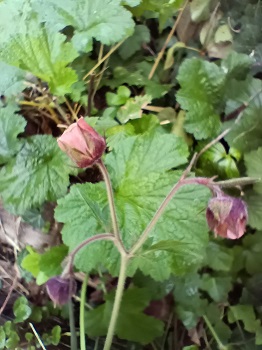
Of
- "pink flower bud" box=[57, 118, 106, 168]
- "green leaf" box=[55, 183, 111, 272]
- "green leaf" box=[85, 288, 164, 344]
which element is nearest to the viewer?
"pink flower bud" box=[57, 118, 106, 168]

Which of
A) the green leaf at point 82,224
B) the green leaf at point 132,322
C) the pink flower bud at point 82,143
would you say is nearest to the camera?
the pink flower bud at point 82,143

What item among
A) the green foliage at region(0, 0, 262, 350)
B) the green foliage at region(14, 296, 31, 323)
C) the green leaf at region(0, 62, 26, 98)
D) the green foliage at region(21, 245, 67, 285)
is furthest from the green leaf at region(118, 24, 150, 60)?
the green foliage at region(14, 296, 31, 323)

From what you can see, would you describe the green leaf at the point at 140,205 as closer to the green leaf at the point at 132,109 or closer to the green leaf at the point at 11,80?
the green leaf at the point at 132,109

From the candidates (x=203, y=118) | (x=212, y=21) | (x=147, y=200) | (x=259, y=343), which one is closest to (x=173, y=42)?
(x=212, y=21)

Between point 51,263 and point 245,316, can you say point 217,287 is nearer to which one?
point 245,316

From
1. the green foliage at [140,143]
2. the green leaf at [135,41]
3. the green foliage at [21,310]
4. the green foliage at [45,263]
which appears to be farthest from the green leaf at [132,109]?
the green foliage at [21,310]

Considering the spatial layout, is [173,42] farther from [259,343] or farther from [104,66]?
[259,343]

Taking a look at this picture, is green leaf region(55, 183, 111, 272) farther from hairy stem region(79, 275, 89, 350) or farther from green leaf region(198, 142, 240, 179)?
green leaf region(198, 142, 240, 179)

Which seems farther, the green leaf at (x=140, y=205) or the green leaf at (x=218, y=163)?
the green leaf at (x=218, y=163)
